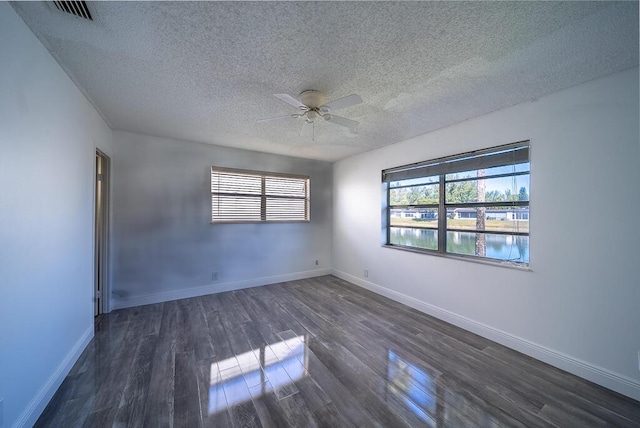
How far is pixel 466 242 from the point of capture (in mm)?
2951

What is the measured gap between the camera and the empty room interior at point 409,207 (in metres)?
1.43

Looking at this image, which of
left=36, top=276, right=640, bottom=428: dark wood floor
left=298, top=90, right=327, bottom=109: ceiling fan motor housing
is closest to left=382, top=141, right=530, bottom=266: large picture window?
left=36, top=276, right=640, bottom=428: dark wood floor

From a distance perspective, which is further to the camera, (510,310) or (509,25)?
(510,310)

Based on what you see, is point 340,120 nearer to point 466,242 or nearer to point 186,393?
point 466,242

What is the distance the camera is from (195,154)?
3.81m

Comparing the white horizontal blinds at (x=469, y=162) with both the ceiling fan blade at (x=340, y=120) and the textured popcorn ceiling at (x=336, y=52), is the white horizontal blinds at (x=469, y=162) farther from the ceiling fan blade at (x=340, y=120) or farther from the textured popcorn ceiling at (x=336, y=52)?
the ceiling fan blade at (x=340, y=120)

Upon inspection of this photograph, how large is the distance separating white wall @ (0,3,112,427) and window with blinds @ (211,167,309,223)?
71.3 inches

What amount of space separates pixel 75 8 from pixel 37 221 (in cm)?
135

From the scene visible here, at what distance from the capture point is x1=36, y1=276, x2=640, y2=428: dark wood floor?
1.57m

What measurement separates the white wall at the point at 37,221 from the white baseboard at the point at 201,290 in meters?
1.10

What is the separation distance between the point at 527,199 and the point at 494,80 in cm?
122

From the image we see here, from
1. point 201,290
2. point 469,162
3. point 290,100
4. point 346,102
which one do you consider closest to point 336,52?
point 346,102

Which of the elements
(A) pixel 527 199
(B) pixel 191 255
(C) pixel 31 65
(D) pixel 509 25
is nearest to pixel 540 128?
(A) pixel 527 199

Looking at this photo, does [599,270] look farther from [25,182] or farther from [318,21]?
[25,182]
